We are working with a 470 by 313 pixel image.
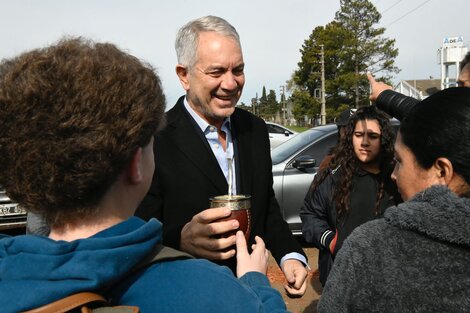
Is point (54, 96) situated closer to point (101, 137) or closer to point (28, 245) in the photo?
point (101, 137)

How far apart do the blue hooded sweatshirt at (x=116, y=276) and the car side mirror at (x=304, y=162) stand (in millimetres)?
5125

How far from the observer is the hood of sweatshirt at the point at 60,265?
914mm

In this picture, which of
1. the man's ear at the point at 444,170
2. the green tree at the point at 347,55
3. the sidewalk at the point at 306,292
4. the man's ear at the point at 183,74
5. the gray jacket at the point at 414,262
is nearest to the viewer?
the gray jacket at the point at 414,262

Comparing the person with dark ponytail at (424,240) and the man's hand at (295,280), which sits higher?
the person with dark ponytail at (424,240)

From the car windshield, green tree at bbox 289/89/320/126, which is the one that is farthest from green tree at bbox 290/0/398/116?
the car windshield

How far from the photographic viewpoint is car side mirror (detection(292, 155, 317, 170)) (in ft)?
20.0

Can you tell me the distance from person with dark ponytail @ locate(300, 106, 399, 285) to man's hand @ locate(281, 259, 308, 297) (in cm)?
135


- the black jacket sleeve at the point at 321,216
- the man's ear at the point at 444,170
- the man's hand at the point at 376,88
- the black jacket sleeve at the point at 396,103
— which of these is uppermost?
the man's hand at the point at 376,88

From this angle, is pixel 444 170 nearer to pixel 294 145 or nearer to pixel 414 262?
pixel 414 262

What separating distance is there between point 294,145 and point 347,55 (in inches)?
1592

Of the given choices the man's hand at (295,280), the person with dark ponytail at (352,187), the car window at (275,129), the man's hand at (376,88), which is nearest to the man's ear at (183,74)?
the man's hand at (295,280)

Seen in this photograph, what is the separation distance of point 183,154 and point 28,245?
121 centimetres

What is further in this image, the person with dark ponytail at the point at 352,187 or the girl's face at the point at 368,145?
the girl's face at the point at 368,145

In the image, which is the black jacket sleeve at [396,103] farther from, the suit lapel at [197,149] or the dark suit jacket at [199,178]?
the suit lapel at [197,149]
